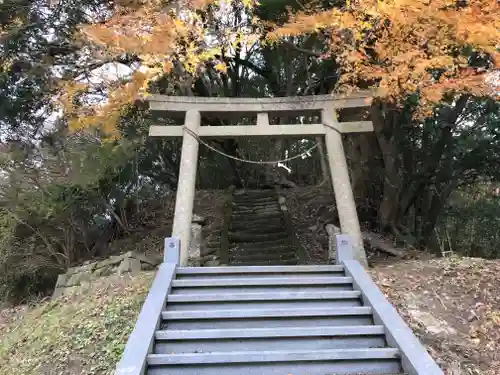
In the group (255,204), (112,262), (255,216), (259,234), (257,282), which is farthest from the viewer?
(255,204)

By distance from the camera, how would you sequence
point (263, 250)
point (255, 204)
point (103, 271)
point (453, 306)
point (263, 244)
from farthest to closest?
1. point (255, 204)
2. point (263, 244)
3. point (263, 250)
4. point (103, 271)
5. point (453, 306)

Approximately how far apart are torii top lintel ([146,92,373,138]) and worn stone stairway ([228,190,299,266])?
9.86 ft

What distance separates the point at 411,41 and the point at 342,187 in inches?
103

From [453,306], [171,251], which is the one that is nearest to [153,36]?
[171,251]

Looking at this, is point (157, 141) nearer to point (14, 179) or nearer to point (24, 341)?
point (14, 179)

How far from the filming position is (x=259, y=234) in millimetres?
11531

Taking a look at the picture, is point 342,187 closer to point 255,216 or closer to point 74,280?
point 255,216

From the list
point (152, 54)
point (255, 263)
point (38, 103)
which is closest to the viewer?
point (152, 54)

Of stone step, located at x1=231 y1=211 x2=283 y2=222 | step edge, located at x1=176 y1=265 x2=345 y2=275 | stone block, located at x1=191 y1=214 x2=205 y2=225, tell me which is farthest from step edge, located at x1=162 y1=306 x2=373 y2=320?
stone step, located at x1=231 y1=211 x2=283 y2=222

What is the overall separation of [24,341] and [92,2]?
7.68 m

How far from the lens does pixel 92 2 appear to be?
10688 millimetres

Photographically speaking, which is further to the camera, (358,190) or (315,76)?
(315,76)

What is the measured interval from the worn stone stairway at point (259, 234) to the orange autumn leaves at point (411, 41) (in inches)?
157

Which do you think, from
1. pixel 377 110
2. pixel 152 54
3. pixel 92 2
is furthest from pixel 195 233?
pixel 92 2
